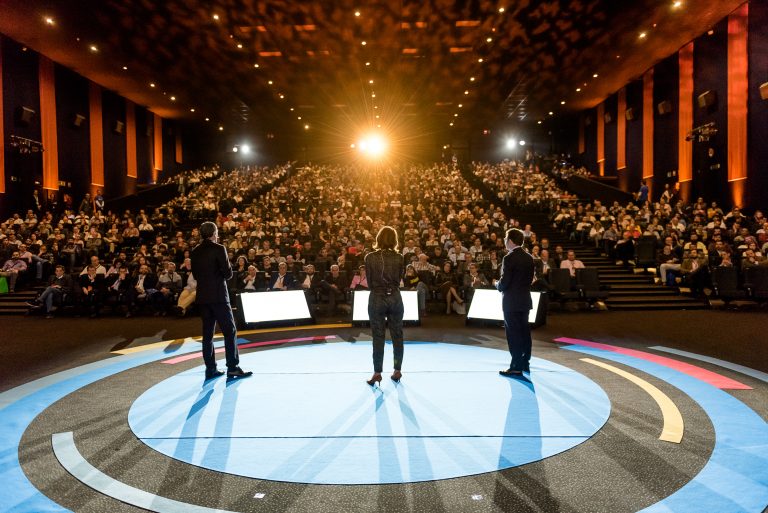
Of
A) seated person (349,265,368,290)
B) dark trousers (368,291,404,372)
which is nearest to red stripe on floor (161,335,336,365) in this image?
seated person (349,265,368,290)

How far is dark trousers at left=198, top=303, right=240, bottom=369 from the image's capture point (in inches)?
212

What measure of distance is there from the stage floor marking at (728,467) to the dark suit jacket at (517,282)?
1.79 meters

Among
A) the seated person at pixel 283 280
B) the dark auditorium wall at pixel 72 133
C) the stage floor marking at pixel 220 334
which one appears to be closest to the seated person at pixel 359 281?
the seated person at pixel 283 280

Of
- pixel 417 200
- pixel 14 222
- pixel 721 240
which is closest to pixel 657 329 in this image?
pixel 721 240

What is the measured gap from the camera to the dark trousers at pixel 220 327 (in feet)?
17.6

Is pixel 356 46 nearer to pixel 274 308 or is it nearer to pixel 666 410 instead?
pixel 274 308

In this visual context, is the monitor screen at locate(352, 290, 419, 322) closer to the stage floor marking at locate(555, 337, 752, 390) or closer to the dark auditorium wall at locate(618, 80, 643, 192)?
the stage floor marking at locate(555, 337, 752, 390)

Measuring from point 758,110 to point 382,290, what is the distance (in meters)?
16.9

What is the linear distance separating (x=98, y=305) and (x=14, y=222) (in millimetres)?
7529

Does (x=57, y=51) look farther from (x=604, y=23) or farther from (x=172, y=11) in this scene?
(x=604, y=23)

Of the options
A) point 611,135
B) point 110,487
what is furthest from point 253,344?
point 611,135

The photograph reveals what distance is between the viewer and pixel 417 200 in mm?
21031

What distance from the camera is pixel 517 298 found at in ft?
17.6

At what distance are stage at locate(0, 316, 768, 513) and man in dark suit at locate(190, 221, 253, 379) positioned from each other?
27cm
